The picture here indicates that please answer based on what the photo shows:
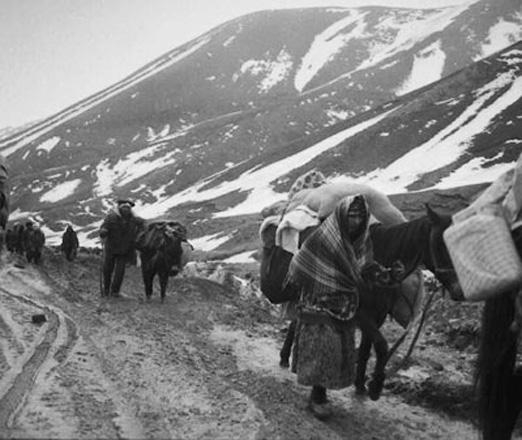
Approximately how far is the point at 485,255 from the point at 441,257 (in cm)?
101

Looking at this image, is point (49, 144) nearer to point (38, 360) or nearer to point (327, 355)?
point (38, 360)

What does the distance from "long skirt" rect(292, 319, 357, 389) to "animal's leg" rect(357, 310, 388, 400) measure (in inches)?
14.9

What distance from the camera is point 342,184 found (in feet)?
19.3

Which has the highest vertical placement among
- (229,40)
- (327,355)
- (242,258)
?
(229,40)

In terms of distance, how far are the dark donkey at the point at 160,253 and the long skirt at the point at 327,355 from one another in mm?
6349

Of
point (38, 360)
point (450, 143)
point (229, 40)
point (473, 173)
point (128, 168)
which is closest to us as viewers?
point (38, 360)

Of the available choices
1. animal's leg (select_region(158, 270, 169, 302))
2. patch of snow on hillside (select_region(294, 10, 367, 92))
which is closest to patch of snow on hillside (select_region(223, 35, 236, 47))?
patch of snow on hillside (select_region(294, 10, 367, 92))

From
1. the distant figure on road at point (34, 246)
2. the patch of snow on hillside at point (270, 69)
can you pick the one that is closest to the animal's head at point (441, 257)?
the distant figure on road at point (34, 246)

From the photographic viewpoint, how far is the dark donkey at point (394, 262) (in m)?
4.25

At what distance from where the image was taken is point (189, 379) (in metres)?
5.22

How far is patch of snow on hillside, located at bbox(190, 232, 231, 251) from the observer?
27312 millimetres

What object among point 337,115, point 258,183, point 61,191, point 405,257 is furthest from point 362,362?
point 337,115

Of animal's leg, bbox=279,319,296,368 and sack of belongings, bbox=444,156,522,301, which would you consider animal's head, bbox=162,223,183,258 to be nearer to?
animal's leg, bbox=279,319,296,368

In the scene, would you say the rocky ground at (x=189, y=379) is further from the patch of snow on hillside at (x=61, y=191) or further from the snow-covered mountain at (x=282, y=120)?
the patch of snow on hillside at (x=61, y=191)
